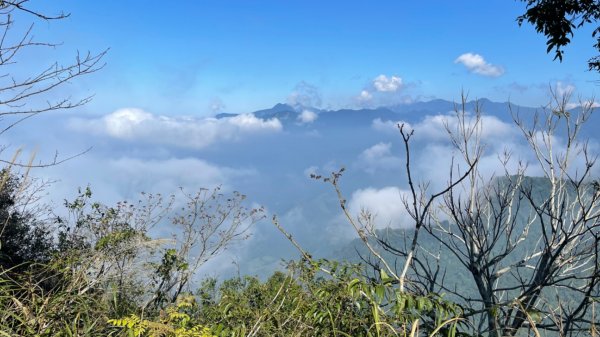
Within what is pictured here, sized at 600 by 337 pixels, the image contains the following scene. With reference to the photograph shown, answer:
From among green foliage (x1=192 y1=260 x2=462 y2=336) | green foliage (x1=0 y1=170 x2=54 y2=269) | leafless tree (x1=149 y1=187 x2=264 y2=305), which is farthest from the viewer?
leafless tree (x1=149 y1=187 x2=264 y2=305)

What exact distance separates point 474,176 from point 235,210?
→ 681 cm

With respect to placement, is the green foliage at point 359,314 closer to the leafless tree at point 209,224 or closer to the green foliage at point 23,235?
the leafless tree at point 209,224

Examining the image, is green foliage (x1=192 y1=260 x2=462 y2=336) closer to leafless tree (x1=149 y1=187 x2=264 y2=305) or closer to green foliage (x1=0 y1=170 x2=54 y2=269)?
leafless tree (x1=149 y1=187 x2=264 y2=305)

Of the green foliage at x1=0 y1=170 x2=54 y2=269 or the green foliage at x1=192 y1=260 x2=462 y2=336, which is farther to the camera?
the green foliage at x1=0 y1=170 x2=54 y2=269

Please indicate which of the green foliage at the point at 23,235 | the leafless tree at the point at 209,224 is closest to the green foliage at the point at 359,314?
the leafless tree at the point at 209,224

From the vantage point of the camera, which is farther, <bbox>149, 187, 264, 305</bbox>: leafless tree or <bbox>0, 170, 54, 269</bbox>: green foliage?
<bbox>149, 187, 264, 305</bbox>: leafless tree

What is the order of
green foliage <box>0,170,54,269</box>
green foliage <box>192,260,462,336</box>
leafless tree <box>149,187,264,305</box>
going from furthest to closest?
1. leafless tree <box>149,187,264,305</box>
2. green foliage <box>0,170,54,269</box>
3. green foliage <box>192,260,462,336</box>

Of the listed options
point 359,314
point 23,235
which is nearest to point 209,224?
point 23,235

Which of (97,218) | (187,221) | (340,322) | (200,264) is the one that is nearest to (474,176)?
(340,322)

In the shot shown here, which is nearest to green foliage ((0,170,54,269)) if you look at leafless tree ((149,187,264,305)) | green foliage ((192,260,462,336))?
leafless tree ((149,187,264,305))

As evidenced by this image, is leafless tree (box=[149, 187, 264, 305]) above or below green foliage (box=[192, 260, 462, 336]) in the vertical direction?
above

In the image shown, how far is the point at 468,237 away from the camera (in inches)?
261

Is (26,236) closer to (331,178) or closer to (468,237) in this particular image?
(331,178)

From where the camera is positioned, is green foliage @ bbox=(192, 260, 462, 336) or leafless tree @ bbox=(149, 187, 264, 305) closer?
green foliage @ bbox=(192, 260, 462, 336)
